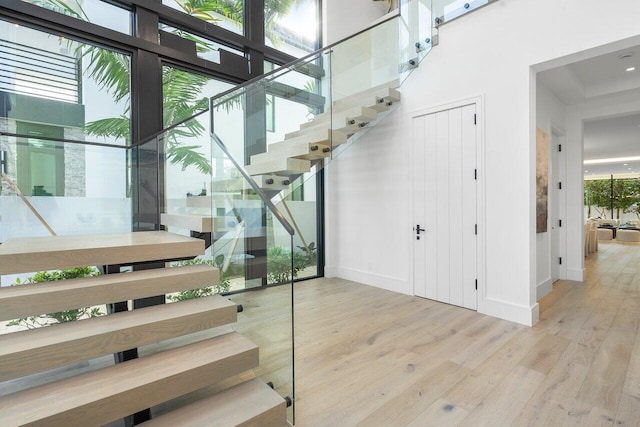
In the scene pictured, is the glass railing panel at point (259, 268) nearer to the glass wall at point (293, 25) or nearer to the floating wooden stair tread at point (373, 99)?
the floating wooden stair tread at point (373, 99)

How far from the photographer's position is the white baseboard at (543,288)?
4.41 metres

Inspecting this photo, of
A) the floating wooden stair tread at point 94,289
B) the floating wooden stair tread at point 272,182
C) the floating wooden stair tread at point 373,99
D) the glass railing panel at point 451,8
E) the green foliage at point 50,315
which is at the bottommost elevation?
the green foliage at point 50,315

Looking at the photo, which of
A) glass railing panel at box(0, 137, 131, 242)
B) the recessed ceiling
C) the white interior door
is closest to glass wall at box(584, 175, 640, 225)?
the recessed ceiling

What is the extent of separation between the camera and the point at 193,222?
2902mm

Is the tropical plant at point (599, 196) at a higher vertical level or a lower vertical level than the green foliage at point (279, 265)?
higher

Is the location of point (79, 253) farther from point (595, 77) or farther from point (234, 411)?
point (595, 77)

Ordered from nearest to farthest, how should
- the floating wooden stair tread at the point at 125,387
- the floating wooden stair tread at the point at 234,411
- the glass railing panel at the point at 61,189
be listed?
the floating wooden stair tread at the point at 125,387
the floating wooden stair tread at the point at 234,411
the glass railing panel at the point at 61,189

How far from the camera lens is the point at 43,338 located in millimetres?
1773

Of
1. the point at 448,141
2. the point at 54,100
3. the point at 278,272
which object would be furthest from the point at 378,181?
the point at 54,100

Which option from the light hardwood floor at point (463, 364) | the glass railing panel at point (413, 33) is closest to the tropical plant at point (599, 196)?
the light hardwood floor at point (463, 364)

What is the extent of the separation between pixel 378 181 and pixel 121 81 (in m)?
3.57

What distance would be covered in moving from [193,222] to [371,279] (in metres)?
3.12

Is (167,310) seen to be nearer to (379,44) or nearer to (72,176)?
(72,176)

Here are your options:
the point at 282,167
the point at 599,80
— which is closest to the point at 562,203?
the point at 599,80
